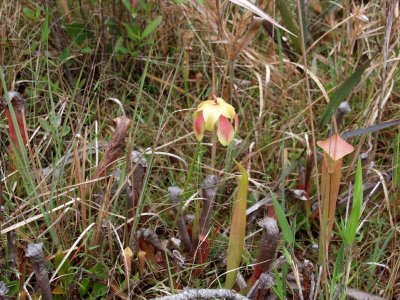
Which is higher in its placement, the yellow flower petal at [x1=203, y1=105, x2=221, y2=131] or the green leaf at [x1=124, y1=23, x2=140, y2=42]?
the yellow flower petal at [x1=203, y1=105, x2=221, y2=131]

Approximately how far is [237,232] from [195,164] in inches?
15.0

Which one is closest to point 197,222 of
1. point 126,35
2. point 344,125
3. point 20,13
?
point 344,125

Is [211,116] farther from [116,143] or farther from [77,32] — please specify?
[77,32]

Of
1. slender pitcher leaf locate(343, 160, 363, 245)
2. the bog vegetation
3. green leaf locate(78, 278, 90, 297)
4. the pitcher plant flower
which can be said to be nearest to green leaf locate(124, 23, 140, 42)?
the bog vegetation

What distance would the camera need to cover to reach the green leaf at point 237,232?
117 cm

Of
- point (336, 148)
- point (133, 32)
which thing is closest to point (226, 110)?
point (336, 148)

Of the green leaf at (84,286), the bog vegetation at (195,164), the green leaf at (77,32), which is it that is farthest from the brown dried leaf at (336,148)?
the green leaf at (77,32)

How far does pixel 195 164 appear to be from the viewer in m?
1.58

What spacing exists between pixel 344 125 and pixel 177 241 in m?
0.68

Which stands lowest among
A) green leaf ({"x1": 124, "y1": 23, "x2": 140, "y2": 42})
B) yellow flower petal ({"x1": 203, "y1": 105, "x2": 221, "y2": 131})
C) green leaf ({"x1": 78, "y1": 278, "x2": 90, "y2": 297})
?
green leaf ({"x1": 78, "y1": 278, "x2": 90, "y2": 297})

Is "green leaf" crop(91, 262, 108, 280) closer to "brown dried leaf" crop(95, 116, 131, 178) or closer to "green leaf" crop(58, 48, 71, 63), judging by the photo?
"brown dried leaf" crop(95, 116, 131, 178)

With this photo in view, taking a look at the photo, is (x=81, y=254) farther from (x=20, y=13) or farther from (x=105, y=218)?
(x=20, y=13)

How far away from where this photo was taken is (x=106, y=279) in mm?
1290

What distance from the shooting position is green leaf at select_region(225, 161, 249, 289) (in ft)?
3.84
